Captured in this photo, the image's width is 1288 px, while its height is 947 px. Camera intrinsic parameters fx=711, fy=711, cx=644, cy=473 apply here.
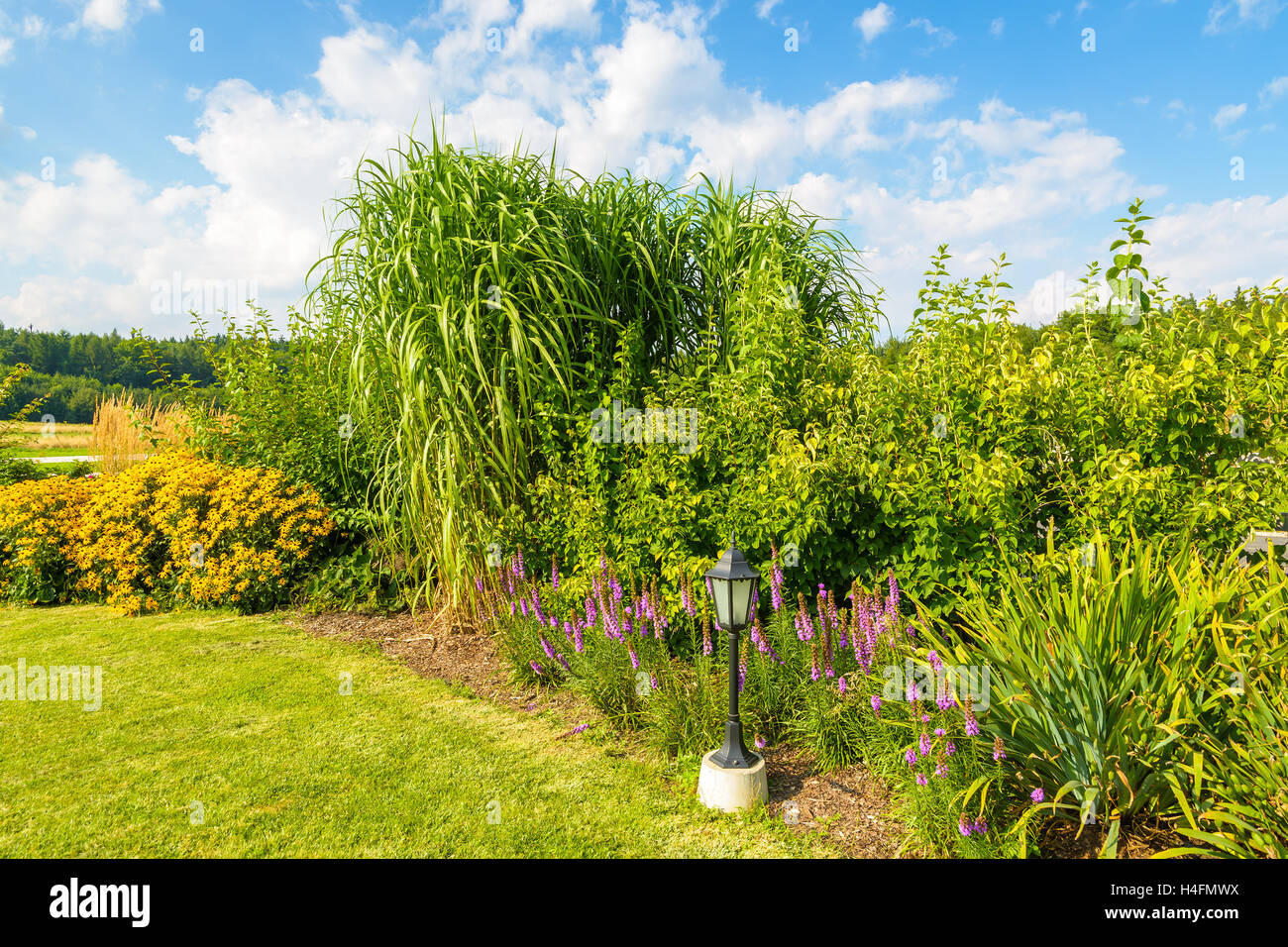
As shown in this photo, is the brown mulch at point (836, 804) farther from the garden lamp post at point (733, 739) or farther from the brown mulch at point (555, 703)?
the garden lamp post at point (733, 739)

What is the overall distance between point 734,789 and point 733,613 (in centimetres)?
71

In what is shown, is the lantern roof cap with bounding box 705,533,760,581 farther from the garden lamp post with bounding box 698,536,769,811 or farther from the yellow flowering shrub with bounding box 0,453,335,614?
the yellow flowering shrub with bounding box 0,453,335,614


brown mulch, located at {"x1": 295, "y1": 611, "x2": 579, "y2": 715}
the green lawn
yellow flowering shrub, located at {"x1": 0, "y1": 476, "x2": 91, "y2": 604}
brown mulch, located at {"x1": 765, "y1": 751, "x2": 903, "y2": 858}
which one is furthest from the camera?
yellow flowering shrub, located at {"x1": 0, "y1": 476, "x2": 91, "y2": 604}

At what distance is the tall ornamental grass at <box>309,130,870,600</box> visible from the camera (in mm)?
4492

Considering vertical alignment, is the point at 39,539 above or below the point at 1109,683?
above

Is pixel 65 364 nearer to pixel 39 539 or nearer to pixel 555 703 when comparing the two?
pixel 39 539

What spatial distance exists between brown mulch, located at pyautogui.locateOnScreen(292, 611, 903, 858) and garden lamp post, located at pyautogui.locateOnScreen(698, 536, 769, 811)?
15 centimetres

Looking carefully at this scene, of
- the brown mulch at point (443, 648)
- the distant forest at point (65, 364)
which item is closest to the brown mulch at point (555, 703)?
the brown mulch at point (443, 648)

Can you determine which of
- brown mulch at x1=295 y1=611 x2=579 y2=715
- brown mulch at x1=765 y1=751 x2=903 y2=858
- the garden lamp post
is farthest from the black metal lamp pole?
brown mulch at x1=295 y1=611 x2=579 y2=715

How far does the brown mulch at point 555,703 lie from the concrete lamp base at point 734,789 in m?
0.10

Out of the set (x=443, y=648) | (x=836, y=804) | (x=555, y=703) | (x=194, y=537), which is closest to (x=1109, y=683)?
(x=836, y=804)

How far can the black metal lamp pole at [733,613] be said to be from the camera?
2859mm

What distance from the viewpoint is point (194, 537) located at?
620 centimetres
